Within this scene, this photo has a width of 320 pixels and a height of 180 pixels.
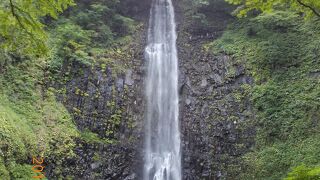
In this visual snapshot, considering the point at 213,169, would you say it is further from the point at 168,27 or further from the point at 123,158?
the point at 168,27

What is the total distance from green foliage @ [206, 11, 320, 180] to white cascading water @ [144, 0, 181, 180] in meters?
3.07

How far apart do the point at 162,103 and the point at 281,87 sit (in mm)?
6104

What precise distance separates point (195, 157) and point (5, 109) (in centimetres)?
862

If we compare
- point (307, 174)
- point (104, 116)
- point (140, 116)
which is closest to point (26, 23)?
point (307, 174)

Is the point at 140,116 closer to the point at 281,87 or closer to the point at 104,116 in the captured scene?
the point at 104,116

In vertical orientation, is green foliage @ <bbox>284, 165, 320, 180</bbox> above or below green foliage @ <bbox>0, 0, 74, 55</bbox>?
below

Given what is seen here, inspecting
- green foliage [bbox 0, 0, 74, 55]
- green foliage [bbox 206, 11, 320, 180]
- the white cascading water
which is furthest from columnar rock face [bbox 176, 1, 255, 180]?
green foliage [bbox 0, 0, 74, 55]

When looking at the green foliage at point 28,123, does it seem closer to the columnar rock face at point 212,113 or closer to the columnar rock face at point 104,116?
the columnar rock face at point 104,116

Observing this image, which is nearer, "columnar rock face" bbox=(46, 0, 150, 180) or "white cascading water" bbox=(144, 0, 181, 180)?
"columnar rock face" bbox=(46, 0, 150, 180)

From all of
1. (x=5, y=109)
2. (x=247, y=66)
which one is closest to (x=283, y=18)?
(x=247, y=66)

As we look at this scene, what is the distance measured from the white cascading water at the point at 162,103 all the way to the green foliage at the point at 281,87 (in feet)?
10.1

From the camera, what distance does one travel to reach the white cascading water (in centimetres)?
1559

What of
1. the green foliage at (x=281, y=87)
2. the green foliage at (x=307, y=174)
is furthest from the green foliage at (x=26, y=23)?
the green foliage at (x=281, y=87)

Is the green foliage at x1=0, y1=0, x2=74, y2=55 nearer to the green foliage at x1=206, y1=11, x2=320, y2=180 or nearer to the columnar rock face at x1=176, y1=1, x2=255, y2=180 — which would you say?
the green foliage at x1=206, y1=11, x2=320, y2=180
